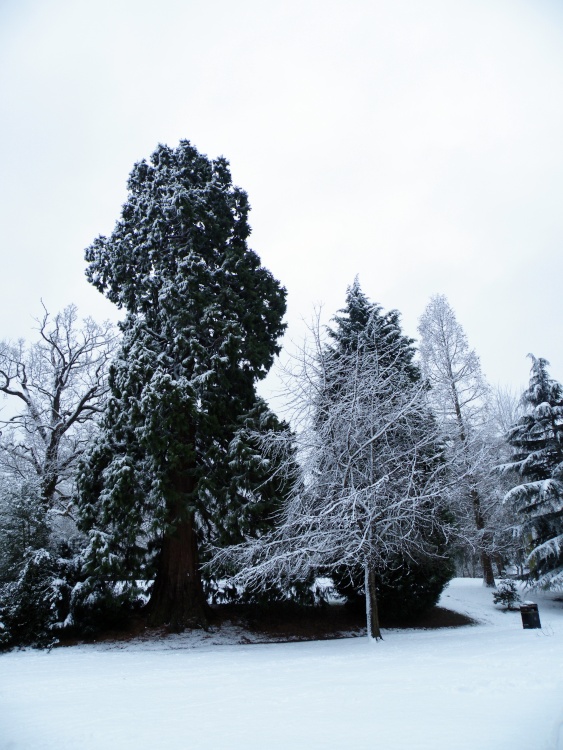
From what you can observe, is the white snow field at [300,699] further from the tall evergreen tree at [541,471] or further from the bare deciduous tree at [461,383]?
the bare deciduous tree at [461,383]

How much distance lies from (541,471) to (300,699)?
51.5 ft

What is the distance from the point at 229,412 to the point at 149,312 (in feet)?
13.3

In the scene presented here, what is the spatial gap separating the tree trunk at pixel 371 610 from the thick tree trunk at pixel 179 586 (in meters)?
4.15

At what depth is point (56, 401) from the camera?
63.9 ft

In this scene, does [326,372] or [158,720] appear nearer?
[158,720]

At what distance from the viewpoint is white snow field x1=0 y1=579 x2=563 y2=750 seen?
4.10m

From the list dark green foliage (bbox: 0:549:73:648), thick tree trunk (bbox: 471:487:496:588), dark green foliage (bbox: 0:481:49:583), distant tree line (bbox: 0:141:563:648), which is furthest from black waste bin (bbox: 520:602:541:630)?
dark green foliage (bbox: 0:481:49:583)

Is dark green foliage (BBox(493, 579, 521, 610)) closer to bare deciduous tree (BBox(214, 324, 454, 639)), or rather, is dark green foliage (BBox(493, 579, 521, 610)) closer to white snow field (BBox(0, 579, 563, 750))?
bare deciduous tree (BBox(214, 324, 454, 639))

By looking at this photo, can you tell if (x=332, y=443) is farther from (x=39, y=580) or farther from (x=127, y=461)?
(x=39, y=580)

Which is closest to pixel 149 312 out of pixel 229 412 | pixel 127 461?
pixel 229 412

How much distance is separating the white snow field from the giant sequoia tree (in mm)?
3092

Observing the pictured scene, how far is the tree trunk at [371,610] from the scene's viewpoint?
1059 cm

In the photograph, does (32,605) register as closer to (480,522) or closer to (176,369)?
(176,369)

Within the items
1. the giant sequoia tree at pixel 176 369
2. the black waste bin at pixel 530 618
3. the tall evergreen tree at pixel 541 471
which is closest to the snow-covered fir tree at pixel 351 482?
the giant sequoia tree at pixel 176 369
